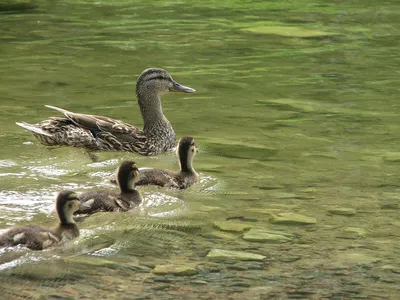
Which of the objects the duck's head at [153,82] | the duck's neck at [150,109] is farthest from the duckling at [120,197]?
the duck's head at [153,82]

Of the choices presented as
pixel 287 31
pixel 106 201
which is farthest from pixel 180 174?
pixel 287 31

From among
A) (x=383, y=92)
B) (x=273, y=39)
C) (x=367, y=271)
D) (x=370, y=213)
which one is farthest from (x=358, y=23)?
(x=367, y=271)

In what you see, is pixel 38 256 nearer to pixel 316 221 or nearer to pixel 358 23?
pixel 316 221

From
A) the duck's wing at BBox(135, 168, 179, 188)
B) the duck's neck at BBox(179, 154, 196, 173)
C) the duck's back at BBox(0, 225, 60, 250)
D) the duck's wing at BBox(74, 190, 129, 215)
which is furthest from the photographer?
the duck's neck at BBox(179, 154, 196, 173)

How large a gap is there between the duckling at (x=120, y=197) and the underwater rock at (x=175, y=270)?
3.86ft

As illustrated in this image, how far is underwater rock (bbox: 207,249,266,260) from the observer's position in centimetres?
731

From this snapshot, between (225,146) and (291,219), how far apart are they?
8.49 ft

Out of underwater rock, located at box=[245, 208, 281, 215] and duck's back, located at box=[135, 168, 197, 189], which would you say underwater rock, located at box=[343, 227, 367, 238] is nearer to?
underwater rock, located at box=[245, 208, 281, 215]

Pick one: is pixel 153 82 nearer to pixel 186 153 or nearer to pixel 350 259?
pixel 186 153

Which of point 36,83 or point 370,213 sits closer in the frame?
point 370,213

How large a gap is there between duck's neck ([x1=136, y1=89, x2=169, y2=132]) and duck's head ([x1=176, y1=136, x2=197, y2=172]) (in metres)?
1.54

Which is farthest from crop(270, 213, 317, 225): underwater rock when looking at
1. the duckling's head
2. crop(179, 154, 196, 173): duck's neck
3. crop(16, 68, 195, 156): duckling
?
crop(16, 68, 195, 156): duckling

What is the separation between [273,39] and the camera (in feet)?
56.0

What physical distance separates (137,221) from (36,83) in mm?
5939
